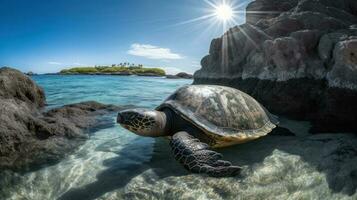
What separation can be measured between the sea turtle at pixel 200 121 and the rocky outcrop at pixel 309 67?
1500 millimetres

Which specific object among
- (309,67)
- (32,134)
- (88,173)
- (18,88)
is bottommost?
(88,173)

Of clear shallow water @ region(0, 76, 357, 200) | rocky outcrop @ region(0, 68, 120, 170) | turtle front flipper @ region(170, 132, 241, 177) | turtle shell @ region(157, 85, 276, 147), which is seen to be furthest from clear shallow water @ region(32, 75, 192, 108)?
turtle front flipper @ region(170, 132, 241, 177)

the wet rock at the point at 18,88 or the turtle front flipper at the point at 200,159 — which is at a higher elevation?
the wet rock at the point at 18,88

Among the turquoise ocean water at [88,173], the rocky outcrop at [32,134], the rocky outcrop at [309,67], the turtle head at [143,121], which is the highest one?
the rocky outcrop at [309,67]

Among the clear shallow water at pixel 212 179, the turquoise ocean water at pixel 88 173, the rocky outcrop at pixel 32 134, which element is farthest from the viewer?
the rocky outcrop at pixel 32 134

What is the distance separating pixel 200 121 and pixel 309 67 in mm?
4262

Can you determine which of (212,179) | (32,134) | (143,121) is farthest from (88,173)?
(32,134)

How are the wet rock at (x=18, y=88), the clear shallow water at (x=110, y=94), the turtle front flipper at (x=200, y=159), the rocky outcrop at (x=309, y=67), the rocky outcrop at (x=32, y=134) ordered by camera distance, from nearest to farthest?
the turtle front flipper at (x=200, y=159), the rocky outcrop at (x=32, y=134), the rocky outcrop at (x=309, y=67), the wet rock at (x=18, y=88), the clear shallow water at (x=110, y=94)

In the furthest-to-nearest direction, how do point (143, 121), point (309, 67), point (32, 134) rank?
point (309, 67) < point (32, 134) < point (143, 121)

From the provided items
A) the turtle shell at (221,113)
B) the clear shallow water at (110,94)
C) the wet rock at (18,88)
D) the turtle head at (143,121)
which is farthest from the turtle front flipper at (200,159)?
the clear shallow water at (110,94)

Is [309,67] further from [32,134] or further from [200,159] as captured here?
[32,134]

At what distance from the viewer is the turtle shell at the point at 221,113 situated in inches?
162

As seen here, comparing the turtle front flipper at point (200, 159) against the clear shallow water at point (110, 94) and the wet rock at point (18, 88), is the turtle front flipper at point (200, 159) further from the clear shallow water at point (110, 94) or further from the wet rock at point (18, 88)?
the clear shallow water at point (110, 94)

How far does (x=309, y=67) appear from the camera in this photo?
6.75 metres
